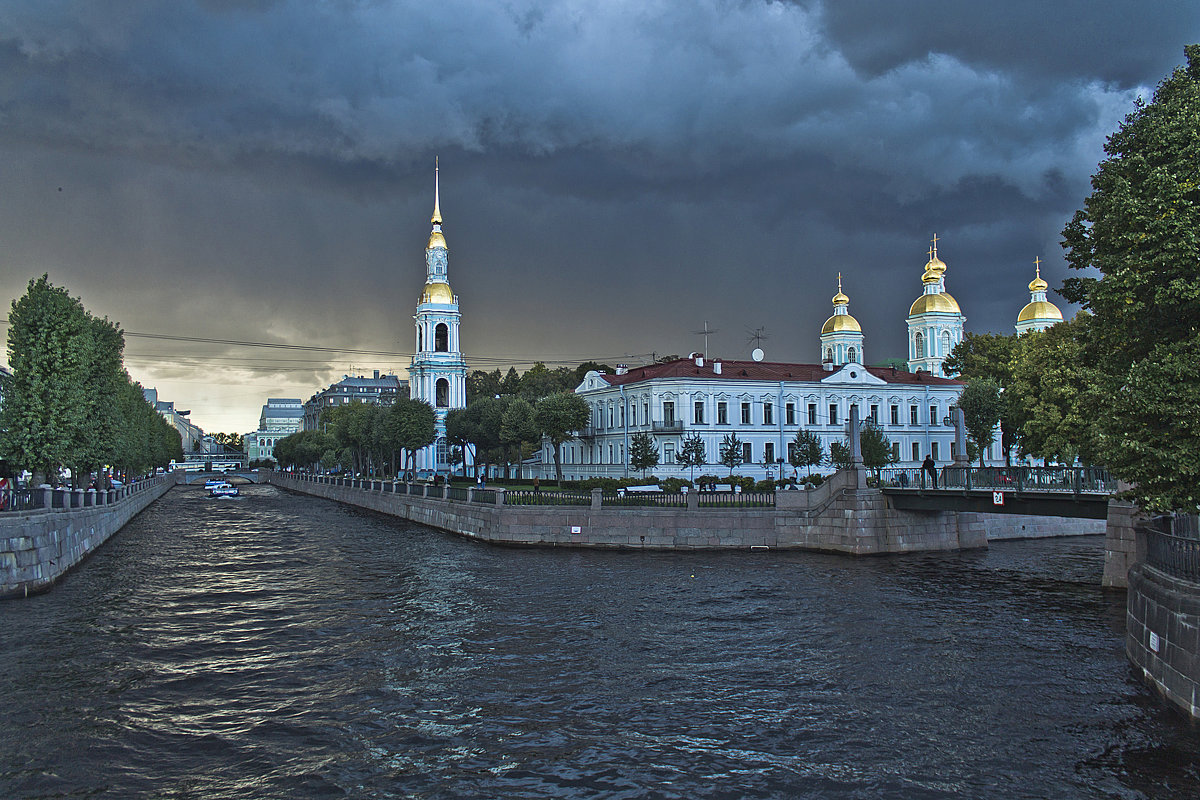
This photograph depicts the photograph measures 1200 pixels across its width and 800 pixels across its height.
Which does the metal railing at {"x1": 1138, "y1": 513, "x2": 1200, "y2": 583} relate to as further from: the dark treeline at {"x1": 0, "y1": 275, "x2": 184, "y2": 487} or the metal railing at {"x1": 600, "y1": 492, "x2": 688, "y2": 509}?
the dark treeline at {"x1": 0, "y1": 275, "x2": 184, "y2": 487}

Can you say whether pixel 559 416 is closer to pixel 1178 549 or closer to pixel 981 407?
pixel 981 407

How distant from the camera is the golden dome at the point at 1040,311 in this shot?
329 ft

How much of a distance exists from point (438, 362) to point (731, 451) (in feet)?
195

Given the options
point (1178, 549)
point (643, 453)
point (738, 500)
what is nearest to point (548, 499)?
point (738, 500)

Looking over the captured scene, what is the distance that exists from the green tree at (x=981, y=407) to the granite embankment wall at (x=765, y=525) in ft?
81.9

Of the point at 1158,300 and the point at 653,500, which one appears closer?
the point at 1158,300

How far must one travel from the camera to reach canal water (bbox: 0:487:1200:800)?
13.5 metres

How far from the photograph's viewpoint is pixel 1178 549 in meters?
15.9

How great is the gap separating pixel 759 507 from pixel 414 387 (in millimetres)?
85114

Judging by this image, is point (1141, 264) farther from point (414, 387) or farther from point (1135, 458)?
point (414, 387)

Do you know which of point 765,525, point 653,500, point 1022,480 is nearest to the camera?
point 1022,480

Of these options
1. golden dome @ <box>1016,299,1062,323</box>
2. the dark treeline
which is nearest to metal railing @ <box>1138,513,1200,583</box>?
the dark treeline

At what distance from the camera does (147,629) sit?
23.9 meters

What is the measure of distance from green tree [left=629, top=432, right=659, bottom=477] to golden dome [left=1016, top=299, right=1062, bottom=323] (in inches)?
2365
